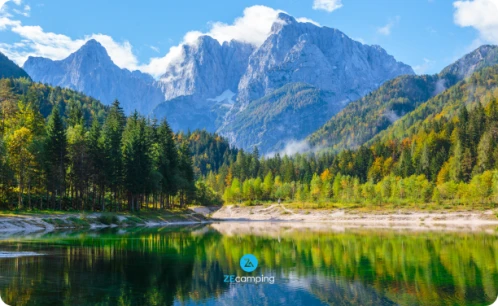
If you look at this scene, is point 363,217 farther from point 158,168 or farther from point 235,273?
point 235,273

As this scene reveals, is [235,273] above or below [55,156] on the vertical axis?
below

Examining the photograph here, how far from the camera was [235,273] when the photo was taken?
30.1 metres

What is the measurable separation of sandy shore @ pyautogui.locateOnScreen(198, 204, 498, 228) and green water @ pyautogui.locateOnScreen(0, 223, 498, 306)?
190ft

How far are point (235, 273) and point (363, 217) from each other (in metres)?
91.7

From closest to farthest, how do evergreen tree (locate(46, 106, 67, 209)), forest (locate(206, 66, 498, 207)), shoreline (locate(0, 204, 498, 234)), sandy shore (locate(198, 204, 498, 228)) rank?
1. shoreline (locate(0, 204, 498, 234))
2. evergreen tree (locate(46, 106, 67, 209))
3. sandy shore (locate(198, 204, 498, 228))
4. forest (locate(206, 66, 498, 207))

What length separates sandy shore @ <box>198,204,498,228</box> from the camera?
99.7m

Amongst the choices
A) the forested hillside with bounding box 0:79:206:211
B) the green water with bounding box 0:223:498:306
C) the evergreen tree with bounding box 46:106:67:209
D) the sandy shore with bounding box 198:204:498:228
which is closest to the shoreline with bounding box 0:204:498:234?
the sandy shore with bounding box 198:204:498:228

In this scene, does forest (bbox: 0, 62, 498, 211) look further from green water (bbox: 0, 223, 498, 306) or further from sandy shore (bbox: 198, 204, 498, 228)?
green water (bbox: 0, 223, 498, 306)

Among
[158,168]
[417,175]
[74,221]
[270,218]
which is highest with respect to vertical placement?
[158,168]

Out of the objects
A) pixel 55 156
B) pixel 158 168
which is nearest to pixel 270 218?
pixel 158 168

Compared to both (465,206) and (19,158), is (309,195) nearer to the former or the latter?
(465,206)

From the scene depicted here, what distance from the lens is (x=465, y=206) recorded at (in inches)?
4360

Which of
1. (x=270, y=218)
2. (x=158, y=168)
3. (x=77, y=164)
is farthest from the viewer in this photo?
(x=270, y=218)

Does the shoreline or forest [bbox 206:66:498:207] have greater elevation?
forest [bbox 206:66:498:207]
